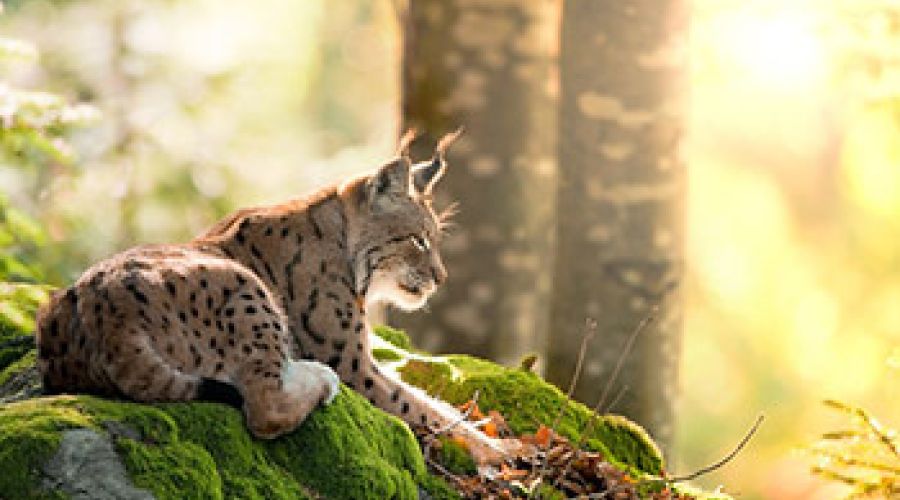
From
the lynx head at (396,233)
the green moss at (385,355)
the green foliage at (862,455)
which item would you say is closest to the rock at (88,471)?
the lynx head at (396,233)

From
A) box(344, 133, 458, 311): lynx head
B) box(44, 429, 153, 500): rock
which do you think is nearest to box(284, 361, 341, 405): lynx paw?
box(44, 429, 153, 500): rock

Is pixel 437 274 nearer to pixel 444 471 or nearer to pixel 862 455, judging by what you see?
pixel 444 471

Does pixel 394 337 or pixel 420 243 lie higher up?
pixel 420 243

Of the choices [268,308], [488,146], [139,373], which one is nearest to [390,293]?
[268,308]

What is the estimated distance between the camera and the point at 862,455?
22.1ft

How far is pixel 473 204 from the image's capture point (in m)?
8.45

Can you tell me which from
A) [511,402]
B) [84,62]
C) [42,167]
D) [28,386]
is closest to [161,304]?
[28,386]

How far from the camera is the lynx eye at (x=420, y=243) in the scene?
20.0ft

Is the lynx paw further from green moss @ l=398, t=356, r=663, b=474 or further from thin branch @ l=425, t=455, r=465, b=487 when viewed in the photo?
green moss @ l=398, t=356, r=663, b=474

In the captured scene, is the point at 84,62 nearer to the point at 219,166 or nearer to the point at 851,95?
the point at 219,166

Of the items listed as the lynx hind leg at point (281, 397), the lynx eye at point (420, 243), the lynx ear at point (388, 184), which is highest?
the lynx ear at point (388, 184)

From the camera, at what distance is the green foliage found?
21.4ft

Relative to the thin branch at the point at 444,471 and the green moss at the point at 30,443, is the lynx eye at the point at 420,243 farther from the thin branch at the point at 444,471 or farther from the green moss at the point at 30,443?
the green moss at the point at 30,443

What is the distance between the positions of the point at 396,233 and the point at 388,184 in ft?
0.68
